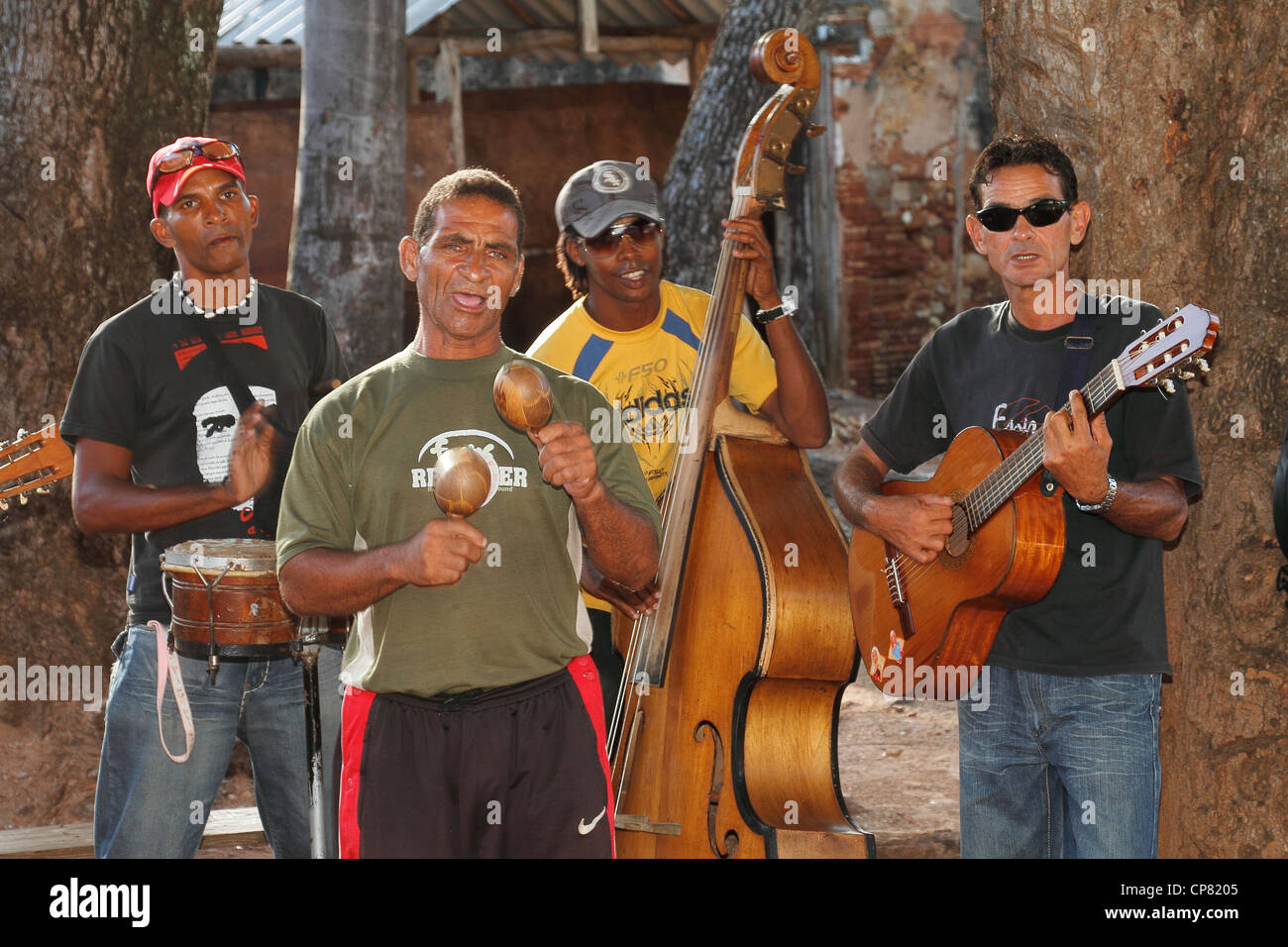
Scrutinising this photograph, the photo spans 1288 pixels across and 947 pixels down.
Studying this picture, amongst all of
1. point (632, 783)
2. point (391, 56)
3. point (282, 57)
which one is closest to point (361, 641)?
point (632, 783)

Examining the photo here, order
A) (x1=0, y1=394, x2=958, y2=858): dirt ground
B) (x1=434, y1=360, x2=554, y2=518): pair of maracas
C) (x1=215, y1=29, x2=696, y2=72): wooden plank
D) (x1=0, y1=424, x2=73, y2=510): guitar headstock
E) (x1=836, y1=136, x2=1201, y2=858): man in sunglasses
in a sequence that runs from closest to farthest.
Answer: (x1=434, y1=360, x2=554, y2=518): pair of maracas < (x1=836, y1=136, x2=1201, y2=858): man in sunglasses < (x1=0, y1=424, x2=73, y2=510): guitar headstock < (x1=0, y1=394, x2=958, y2=858): dirt ground < (x1=215, y1=29, x2=696, y2=72): wooden plank

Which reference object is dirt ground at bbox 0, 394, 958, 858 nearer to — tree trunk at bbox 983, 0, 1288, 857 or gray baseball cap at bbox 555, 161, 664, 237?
tree trunk at bbox 983, 0, 1288, 857

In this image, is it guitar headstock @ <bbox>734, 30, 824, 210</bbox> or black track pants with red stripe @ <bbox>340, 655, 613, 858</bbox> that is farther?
guitar headstock @ <bbox>734, 30, 824, 210</bbox>

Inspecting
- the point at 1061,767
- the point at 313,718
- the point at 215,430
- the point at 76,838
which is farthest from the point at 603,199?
the point at 76,838

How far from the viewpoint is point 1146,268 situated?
3.97 meters

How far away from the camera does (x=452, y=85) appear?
11703mm

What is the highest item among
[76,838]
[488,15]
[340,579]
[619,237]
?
[488,15]

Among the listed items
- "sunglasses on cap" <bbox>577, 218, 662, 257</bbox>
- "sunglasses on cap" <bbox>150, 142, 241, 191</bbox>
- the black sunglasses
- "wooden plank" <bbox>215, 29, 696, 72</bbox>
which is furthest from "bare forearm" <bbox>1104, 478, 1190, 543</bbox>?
"wooden plank" <bbox>215, 29, 696, 72</bbox>

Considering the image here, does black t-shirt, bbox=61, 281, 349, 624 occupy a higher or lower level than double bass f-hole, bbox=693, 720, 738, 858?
higher

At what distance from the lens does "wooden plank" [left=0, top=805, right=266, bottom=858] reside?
15.3 ft

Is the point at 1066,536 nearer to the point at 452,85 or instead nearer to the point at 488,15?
the point at 452,85

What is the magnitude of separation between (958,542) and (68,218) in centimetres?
357

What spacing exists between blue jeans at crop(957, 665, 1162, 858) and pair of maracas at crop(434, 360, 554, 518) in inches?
54.8

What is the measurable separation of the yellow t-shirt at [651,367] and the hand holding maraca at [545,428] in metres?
1.47
